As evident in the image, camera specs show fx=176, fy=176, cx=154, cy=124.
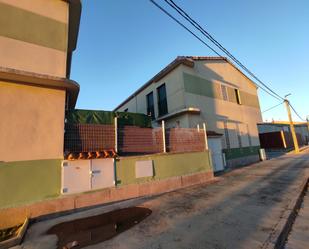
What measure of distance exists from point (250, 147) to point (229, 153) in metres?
3.90

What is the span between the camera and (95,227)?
430 centimetres

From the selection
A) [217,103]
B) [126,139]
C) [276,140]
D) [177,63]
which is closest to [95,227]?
[126,139]

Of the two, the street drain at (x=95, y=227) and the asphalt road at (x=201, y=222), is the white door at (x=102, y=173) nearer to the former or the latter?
the asphalt road at (x=201, y=222)

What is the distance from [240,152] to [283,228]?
13.2 metres

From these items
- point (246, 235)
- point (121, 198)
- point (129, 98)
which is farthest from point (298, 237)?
point (129, 98)

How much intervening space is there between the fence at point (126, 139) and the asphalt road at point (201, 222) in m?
1.99

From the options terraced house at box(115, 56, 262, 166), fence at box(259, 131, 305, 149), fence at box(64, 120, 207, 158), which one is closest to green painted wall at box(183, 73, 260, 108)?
terraced house at box(115, 56, 262, 166)

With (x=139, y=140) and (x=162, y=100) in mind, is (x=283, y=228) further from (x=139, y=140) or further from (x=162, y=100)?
(x=162, y=100)

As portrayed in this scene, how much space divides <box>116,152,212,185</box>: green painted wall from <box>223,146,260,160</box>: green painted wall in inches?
222

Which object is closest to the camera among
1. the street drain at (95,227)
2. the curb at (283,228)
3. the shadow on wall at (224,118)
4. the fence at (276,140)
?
the curb at (283,228)

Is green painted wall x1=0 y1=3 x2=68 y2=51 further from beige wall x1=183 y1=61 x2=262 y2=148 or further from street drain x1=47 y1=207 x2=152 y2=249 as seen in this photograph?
beige wall x1=183 y1=61 x2=262 y2=148

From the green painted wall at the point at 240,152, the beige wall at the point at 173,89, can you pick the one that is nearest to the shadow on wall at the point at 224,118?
the green painted wall at the point at 240,152

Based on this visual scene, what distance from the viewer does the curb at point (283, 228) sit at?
3.04 m

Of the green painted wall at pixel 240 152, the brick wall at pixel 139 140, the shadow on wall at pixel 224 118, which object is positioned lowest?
the green painted wall at pixel 240 152
